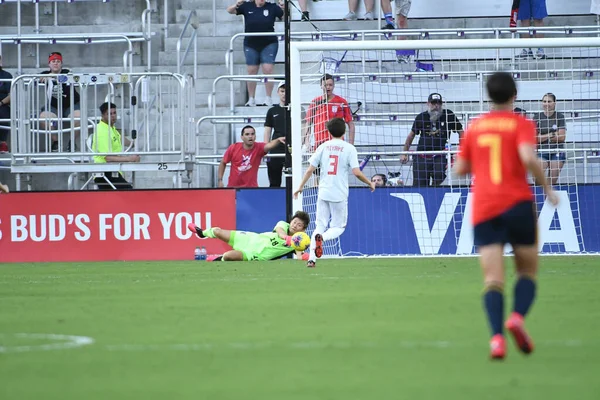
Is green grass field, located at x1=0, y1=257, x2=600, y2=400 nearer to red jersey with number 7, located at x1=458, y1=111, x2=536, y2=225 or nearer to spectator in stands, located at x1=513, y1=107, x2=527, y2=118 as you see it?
red jersey with number 7, located at x1=458, y1=111, x2=536, y2=225

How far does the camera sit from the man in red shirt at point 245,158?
1989 cm

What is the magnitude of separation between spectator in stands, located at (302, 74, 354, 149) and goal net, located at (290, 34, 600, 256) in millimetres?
16

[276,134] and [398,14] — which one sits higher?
[398,14]

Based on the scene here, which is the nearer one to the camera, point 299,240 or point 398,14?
point 299,240

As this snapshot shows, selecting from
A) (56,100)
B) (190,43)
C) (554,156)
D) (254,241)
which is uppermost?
(190,43)

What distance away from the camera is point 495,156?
264 inches

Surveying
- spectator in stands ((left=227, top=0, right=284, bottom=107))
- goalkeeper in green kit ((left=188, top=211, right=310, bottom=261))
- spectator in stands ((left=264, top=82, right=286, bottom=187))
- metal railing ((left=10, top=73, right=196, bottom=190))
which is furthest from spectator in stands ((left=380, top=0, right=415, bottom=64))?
goalkeeper in green kit ((left=188, top=211, right=310, bottom=261))

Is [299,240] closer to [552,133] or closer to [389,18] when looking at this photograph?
[552,133]

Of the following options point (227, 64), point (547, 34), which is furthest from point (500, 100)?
point (547, 34)

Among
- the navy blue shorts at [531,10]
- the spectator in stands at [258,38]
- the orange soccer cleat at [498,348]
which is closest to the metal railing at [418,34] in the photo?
the spectator in stands at [258,38]

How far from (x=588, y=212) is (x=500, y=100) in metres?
12.2

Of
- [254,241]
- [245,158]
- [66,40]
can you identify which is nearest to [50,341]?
[254,241]

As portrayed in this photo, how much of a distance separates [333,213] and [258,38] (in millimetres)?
7710

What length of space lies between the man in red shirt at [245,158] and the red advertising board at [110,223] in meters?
1.02
